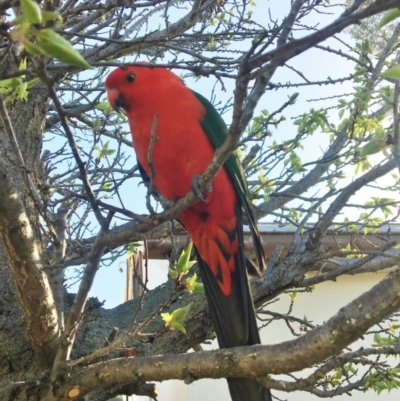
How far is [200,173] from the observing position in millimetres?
2264

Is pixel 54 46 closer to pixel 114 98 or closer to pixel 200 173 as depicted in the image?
pixel 200 173

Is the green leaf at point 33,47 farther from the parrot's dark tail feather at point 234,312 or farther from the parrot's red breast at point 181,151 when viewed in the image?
the parrot's dark tail feather at point 234,312

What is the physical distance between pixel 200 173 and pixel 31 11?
1.48 meters

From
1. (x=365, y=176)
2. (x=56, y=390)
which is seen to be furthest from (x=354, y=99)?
(x=56, y=390)

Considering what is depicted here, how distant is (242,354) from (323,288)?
3.58 meters

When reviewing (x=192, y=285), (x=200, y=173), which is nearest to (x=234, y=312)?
(x=192, y=285)

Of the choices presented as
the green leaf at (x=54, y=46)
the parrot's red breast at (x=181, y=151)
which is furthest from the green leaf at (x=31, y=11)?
the parrot's red breast at (x=181, y=151)

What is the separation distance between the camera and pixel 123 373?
177 cm

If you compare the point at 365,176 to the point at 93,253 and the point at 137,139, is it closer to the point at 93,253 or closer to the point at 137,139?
the point at 137,139

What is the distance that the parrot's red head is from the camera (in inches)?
95.9

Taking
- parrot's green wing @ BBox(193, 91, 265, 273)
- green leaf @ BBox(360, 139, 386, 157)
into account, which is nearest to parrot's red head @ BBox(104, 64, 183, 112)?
parrot's green wing @ BBox(193, 91, 265, 273)

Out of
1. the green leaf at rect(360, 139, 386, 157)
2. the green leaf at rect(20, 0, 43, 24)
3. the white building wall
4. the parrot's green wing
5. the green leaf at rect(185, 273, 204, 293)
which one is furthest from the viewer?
the white building wall

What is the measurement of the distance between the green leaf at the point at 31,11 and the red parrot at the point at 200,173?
128 cm

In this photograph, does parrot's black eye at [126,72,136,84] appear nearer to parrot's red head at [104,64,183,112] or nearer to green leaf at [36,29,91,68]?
parrot's red head at [104,64,183,112]
